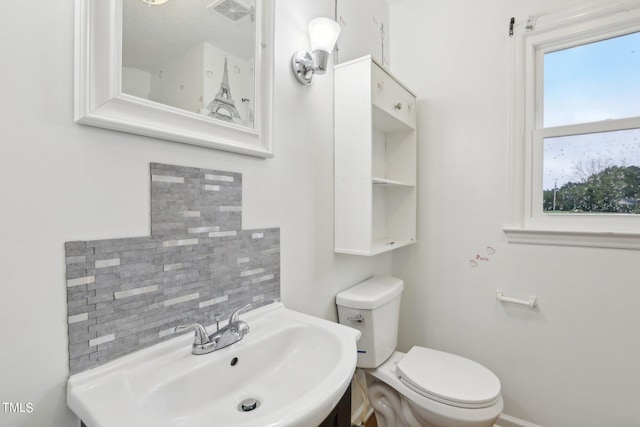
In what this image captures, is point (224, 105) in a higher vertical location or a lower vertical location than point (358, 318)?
higher

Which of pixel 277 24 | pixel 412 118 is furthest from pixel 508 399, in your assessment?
pixel 277 24

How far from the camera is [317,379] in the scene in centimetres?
86

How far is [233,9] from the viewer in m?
0.99

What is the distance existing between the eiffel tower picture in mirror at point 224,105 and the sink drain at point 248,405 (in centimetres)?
82

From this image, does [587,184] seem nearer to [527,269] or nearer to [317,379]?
[527,269]

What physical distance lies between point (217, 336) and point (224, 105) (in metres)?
0.69

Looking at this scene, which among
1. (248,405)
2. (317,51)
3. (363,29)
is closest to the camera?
(248,405)

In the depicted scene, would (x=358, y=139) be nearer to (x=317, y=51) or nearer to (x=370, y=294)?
(x=317, y=51)

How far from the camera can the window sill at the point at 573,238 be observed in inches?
52.7

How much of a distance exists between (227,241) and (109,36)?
0.59 m

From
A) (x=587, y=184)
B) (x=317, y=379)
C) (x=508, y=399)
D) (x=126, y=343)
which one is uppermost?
(x=587, y=184)

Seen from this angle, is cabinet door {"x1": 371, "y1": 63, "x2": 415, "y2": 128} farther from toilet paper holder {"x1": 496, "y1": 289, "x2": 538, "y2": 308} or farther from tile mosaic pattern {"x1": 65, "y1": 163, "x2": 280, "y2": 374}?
toilet paper holder {"x1": 496, "y1": 289, "x2": 538, "y2": 308}

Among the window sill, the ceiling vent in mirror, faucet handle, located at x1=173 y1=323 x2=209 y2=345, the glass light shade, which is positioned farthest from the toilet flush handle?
the ceiling vent in mirror

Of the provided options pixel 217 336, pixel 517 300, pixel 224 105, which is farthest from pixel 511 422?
pixel 224 105
